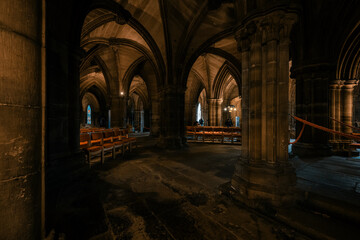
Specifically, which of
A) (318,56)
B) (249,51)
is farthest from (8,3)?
(318,56)

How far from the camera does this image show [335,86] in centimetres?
612

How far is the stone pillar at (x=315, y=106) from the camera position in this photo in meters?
5.16

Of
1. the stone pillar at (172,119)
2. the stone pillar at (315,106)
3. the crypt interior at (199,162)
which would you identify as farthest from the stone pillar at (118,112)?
the stone pillar at (315,106)

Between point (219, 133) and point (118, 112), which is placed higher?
point (118, 112)

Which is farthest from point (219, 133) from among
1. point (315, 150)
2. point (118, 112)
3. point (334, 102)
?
point (118, 112)

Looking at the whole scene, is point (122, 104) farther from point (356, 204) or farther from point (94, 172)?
point (356, 204)

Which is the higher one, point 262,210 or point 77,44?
point 77,44

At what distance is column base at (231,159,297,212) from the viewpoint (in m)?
2.39

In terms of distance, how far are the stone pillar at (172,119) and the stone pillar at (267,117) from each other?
518 cm

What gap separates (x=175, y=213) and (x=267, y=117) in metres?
2.20

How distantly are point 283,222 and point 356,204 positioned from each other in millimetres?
1052

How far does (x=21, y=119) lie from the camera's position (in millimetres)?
1153

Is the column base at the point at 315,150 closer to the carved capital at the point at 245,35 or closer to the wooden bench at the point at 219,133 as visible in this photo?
the wooden bench at the point at 219,133

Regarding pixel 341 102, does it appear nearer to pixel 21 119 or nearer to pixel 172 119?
pixel 172 119
